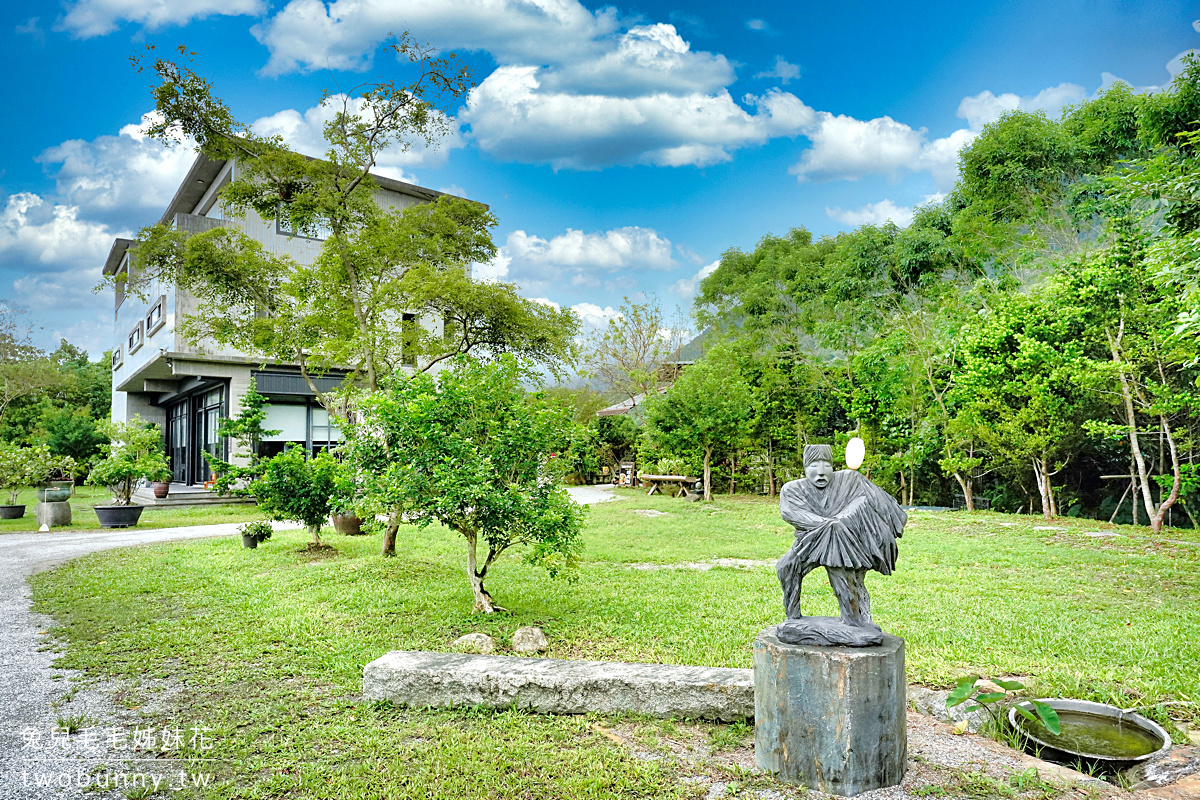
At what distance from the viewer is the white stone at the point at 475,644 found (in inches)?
204

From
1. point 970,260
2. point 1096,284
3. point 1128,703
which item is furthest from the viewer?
point 970,260

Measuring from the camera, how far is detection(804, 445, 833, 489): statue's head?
11.7 feet

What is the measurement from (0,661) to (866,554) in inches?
237

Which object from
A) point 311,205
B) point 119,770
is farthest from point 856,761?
point 311,205

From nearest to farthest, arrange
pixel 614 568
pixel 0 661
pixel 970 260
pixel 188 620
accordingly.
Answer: pixel 0 661
pixel 188 620
pixel 614 568
pixel 970 260

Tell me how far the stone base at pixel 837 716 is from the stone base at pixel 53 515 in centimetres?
1617

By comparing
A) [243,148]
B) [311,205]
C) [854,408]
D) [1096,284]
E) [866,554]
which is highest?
[243,148]

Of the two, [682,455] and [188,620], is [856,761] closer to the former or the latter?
[188,620]

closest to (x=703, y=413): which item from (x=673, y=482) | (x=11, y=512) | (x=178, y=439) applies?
(x=673, y=482)

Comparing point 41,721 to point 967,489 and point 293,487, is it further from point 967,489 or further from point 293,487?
point 967,489

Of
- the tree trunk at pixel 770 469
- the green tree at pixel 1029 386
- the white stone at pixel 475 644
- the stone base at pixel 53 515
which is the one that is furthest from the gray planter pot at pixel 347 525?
the tree trunk at pixel 770 469

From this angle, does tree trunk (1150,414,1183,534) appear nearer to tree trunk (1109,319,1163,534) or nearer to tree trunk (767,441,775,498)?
tree trunk (1109,319,1163,534)

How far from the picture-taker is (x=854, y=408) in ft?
57.7

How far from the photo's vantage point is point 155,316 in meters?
22.1
